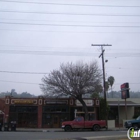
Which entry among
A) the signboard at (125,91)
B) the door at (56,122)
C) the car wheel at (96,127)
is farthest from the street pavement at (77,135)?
the signboard at (125,91)

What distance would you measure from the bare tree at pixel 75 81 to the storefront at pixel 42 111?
3.82 m

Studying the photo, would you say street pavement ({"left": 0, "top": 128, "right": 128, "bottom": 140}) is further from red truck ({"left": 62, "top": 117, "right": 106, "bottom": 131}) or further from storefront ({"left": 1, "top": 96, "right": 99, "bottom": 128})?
storefront ({"left": 1, "top": 96, "right": 99, "bottom": 128})

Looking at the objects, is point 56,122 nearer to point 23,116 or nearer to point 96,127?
point 23,116

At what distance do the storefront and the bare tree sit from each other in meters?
3.82

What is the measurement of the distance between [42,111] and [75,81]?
891cm

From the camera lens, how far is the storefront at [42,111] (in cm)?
4212

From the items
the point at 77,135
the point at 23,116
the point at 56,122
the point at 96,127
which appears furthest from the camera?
the point at 56,122

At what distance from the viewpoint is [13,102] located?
139 feet

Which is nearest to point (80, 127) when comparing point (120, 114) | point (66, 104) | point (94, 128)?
point (94, 128)

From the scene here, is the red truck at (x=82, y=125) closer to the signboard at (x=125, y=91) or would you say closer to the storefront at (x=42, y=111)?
the storefront at (x=42, y=111)

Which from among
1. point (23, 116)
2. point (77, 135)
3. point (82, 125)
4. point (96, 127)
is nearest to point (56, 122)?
point (23, 116)

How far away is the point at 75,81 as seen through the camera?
38.2 metres

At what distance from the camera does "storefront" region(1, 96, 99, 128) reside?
42125mm

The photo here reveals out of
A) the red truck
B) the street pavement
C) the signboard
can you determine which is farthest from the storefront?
the street pavement
